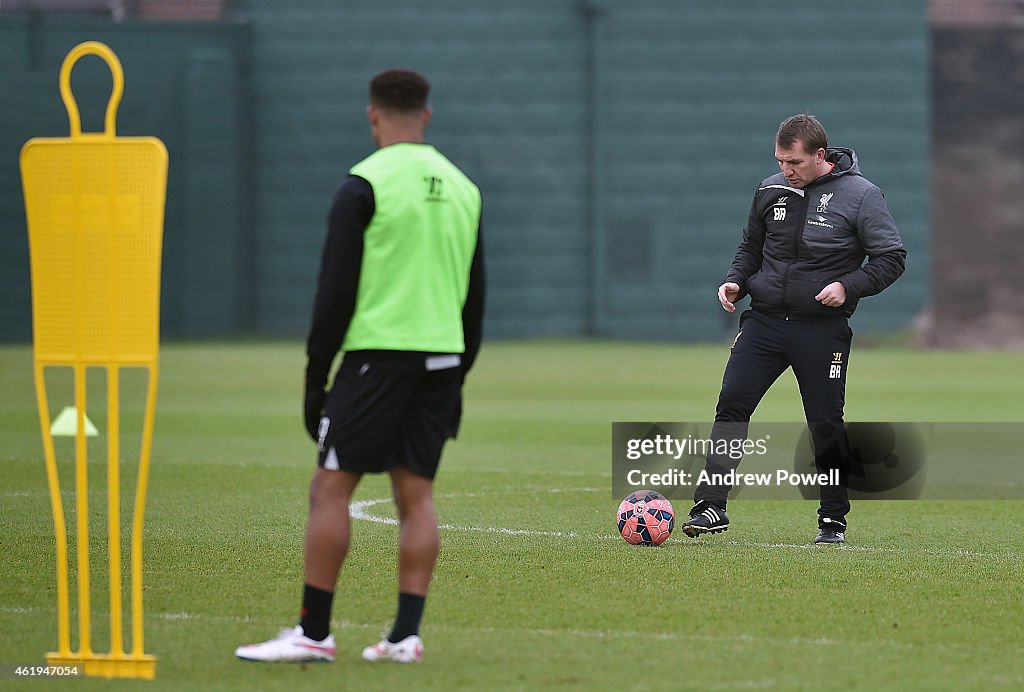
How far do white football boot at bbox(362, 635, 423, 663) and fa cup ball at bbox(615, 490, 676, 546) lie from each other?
2879 mm

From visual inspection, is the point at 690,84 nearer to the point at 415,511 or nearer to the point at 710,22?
the point at 710,22

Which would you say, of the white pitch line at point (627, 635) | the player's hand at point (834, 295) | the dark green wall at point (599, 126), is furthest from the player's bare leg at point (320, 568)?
the dark green wall at point (599, 126)

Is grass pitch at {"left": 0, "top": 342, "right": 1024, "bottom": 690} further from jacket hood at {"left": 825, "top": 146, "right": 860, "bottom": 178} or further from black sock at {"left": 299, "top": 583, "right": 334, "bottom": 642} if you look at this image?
jacket hood at {"left": 825, "top": 146, "right": 860, "bottom": 178}

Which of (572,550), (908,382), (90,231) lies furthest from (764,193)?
(908,382)

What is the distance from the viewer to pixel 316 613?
223 inches

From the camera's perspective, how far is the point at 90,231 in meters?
5.37

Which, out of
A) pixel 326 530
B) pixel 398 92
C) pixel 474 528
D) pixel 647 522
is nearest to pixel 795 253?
pixel 647 522

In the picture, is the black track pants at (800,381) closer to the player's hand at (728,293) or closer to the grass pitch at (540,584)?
the player's hand at (728,293)

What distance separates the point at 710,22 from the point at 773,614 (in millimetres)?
28465

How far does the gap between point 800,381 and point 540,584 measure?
6.79ft

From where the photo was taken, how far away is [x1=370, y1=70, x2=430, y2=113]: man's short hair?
5.62m

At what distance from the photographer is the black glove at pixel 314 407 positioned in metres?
5.64

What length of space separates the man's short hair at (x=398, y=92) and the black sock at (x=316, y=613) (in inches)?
63.2

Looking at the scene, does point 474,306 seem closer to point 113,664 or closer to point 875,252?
point 113,664
